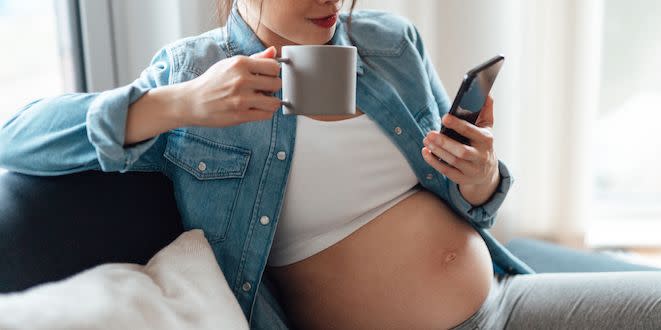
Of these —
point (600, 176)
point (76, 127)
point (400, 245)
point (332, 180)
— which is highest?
point (76, 127)

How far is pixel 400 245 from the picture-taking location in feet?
3.95

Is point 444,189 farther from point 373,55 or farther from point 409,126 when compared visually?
point 373,55

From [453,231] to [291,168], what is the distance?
0.31 m

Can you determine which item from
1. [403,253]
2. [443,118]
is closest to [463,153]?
[443,118]

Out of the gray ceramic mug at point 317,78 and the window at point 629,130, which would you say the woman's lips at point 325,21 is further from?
the window at point 629,130

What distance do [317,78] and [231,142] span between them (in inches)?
11.3

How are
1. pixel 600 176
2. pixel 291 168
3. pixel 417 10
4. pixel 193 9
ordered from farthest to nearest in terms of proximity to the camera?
1. pixel 600 176
2. pixel 417 10
3. pixel 193 9
4. pixel 291 168

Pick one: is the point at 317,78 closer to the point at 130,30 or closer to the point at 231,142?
the point at 231,142

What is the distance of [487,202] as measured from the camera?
127cm

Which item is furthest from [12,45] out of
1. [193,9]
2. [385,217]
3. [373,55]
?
[385,217]

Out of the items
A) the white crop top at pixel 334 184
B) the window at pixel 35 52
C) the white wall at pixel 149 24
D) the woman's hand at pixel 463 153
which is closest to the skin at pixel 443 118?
the woman's hand at pixel 463 153

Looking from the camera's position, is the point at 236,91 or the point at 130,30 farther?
the point at 130,30

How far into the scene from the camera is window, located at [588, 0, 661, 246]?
2420 millimetres

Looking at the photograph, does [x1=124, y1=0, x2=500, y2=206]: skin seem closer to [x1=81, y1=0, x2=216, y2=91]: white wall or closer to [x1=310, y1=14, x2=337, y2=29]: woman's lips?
[x1=310, y1=14, x2=337, y2=29]: woman's lips
